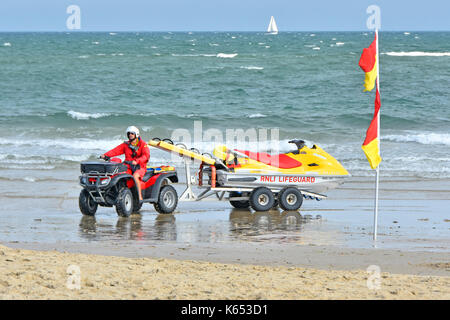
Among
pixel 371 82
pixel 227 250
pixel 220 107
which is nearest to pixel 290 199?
pixel 371 82

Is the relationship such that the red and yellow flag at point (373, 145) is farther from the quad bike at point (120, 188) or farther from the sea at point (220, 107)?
the sea at point (220, 107)

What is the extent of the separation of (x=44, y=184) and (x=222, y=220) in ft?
20.4

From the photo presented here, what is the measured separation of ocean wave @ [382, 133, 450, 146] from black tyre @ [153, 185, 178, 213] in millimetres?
15035

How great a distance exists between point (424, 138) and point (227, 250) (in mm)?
18774

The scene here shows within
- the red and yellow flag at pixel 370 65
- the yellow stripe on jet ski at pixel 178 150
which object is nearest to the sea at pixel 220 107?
the yellow stripe on jet ski at pixel 178 150

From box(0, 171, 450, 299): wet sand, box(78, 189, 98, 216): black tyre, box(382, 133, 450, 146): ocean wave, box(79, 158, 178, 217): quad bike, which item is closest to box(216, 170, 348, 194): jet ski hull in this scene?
box(0, 171, 450, 299): wet sand

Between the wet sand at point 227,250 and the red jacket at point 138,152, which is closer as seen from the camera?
the wet sand at point 227,250

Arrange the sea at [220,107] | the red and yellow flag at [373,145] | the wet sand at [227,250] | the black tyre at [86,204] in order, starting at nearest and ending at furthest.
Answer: the wet sand at [227,250] < the red and yellow flag at [373,145] < the black tyre at [86,204] < the sea at [220,107]

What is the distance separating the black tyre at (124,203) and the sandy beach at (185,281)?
373 centimetres

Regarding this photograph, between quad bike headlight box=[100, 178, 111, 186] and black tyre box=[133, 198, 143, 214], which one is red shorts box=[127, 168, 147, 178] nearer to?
black tyre box=[133, 198, 143, 214]

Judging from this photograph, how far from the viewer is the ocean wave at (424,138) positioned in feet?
87.6

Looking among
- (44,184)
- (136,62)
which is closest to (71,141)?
(44,184)

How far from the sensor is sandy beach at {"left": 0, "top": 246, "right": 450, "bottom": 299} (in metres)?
7.11

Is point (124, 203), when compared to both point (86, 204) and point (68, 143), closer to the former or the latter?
point (86, 204)
